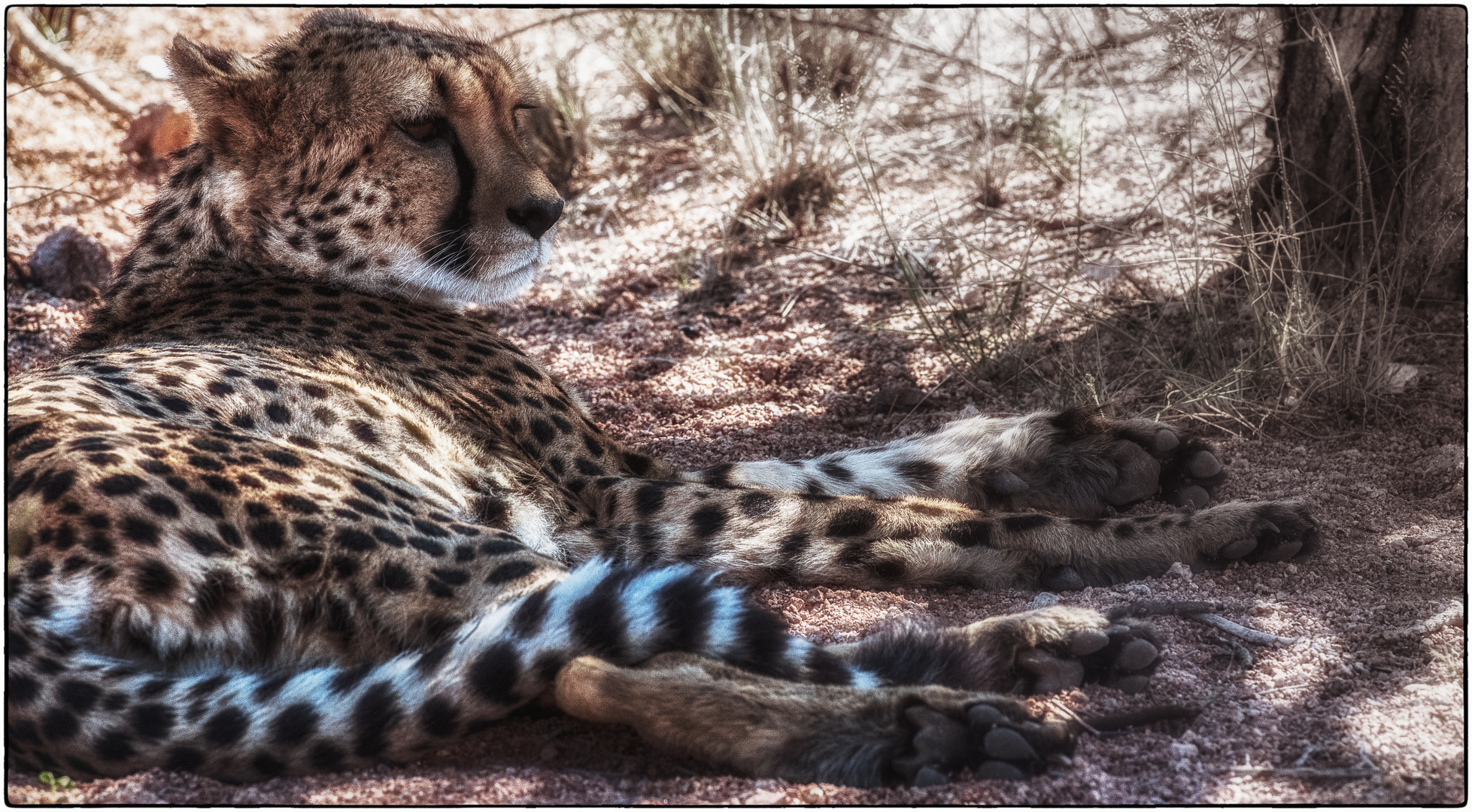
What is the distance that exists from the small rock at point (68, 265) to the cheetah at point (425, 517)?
186 cm

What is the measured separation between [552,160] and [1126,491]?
345 cm

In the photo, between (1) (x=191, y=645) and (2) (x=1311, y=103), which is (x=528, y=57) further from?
(1) (x=191, y=645)

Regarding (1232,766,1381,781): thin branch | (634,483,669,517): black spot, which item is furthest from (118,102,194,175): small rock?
(1232,766,1381,781): thin branch

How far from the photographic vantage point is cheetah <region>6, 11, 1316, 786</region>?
177 cm

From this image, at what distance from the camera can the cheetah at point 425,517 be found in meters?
1.77

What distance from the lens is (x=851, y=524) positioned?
2521mm

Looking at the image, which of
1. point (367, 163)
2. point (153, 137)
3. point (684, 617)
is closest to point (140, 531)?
point (684, 617)

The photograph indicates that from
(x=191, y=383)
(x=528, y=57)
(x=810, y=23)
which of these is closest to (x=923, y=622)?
(x=191, y=383)

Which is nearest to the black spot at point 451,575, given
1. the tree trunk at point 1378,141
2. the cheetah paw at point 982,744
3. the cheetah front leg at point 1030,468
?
the cheetah paw at point 982,744

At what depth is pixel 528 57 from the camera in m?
5.76

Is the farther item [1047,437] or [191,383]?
[1047,437]

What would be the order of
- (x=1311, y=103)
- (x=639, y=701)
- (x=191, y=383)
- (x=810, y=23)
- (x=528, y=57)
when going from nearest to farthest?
(x=639, y=701) → (x=191, y=383) → (x=1311, y=103) → (x=810, y=23) → (x=528, y=57)

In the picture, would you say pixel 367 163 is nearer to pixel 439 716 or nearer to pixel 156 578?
pixel 156 578

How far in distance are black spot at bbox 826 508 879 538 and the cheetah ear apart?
1.58 m
